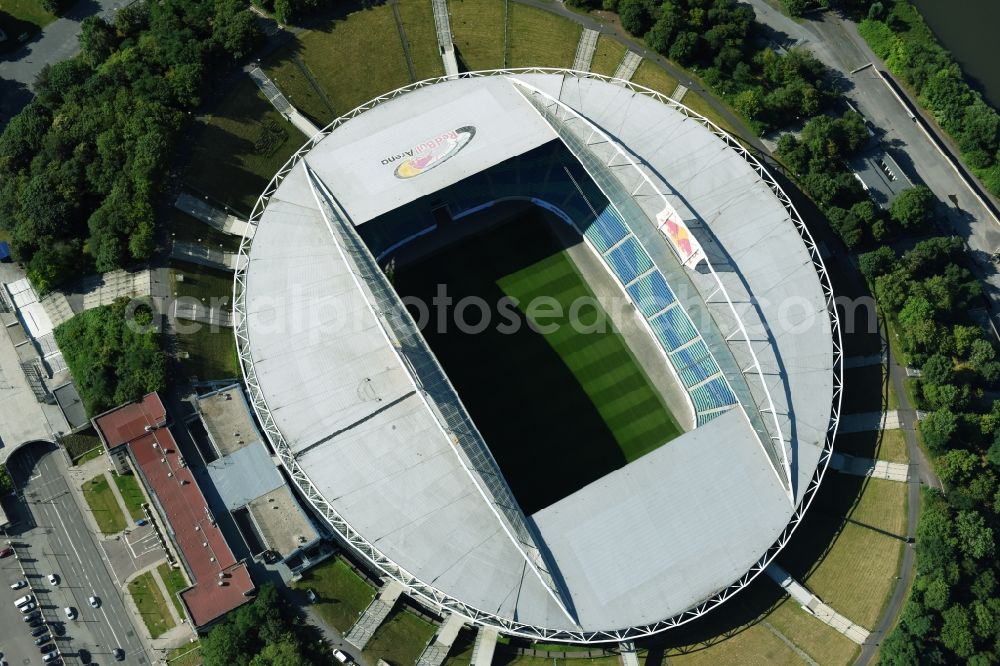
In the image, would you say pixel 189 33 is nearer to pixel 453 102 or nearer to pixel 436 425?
pixel 453 102

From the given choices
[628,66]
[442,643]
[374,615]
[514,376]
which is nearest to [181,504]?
[374,615]

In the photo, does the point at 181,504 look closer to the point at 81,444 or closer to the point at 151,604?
the point at 151,604

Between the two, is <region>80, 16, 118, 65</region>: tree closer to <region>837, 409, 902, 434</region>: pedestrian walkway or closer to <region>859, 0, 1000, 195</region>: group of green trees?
<region>859, 0, 1000, 195</region>: group of green trees

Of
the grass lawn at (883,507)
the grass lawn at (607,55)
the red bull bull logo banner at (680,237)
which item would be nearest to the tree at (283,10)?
the grass lawn at (607,55)

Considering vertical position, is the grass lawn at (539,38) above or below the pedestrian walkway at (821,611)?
above

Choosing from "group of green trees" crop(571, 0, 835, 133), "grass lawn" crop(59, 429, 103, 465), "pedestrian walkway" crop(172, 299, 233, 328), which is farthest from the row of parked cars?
"group of green trees" crop(571, 0, 835, 133)

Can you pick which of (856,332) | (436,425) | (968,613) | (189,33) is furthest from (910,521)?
(189,33)

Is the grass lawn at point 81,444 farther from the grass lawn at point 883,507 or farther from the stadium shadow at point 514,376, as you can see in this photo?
the grass lawn at point 883,507
